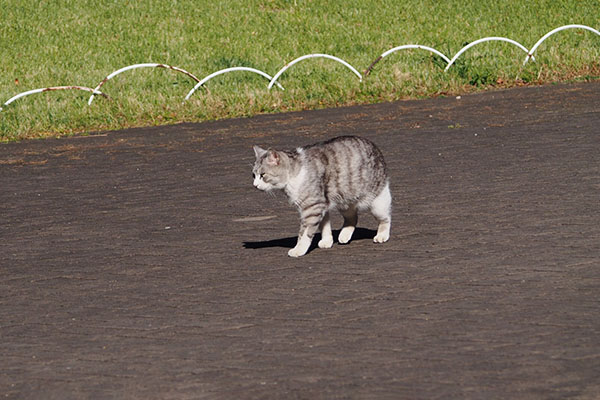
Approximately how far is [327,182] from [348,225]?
2.26 ft

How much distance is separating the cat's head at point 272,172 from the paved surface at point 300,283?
0.65 meters

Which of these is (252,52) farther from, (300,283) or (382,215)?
(300,283)

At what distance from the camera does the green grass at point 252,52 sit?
69.1ft

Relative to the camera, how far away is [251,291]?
812 cm

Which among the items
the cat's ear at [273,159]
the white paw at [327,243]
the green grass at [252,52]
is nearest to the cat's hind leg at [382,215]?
the white paw at [327,243]

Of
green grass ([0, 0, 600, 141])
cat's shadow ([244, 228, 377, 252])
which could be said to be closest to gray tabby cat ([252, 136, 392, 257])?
cat's shadow ([244, 228, 377, 252])

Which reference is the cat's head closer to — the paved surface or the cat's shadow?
the paved surface

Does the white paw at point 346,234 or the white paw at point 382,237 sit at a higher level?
the white paw at point 382,237

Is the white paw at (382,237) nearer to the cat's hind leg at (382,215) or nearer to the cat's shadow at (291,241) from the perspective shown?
the cat's hind leg at (382,215)

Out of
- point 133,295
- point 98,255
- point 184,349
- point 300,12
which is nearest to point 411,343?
point 184,349

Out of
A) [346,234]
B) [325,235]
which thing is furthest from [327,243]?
[346,234]

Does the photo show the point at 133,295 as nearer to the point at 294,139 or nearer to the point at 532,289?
the point at 532,289

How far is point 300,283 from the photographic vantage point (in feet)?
27.2

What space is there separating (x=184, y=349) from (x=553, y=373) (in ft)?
7.62
